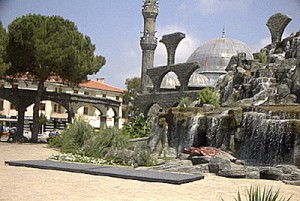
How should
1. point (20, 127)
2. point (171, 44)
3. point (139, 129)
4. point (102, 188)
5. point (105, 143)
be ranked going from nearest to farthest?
point (102, 188) < point (105, 143) < point (139, 129) < point (20, 127) < point (171, 44)

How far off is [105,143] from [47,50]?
869 centimetres

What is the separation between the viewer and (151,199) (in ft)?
19.9

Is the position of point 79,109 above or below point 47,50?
below

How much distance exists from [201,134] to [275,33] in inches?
723

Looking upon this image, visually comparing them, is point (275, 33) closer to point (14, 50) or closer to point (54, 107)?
point (14, 50)

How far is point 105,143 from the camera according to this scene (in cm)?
1439

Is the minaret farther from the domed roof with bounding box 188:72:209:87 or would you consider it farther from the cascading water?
the cascading water

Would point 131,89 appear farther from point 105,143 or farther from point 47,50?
point 105,143

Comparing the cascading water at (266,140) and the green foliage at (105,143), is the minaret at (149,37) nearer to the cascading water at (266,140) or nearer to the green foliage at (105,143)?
the green foliage at (105,143)

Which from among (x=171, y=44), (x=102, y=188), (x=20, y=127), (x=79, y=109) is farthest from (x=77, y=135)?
(x=79, y=109)

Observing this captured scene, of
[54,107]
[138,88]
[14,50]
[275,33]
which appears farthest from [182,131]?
[138,88]

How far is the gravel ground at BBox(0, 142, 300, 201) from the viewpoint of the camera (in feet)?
20.0

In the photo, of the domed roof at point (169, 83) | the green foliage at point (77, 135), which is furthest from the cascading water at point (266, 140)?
the domed roof at point (169, 83)

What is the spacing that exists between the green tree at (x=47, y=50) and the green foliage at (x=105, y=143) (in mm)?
8003
